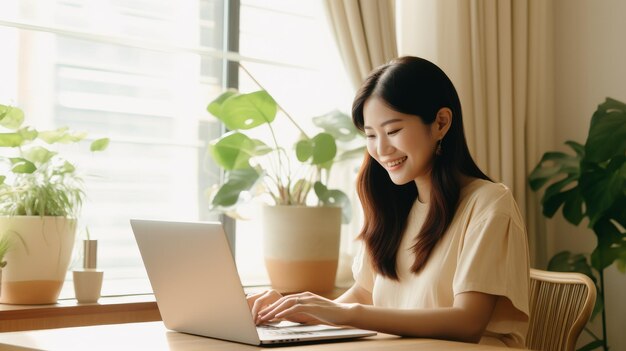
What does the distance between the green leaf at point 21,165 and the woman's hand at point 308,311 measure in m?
0.94

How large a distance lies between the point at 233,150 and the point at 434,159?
939 millimetres

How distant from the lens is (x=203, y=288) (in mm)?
1467

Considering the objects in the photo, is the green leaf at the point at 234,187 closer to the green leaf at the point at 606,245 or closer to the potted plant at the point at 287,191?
the potted plant at the point at 287,191

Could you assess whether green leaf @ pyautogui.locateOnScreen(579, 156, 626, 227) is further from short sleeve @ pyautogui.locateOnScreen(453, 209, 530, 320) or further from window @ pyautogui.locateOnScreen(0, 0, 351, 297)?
short sleeve @ pyautogui.locateOnScreen(453, 209, 530, 320)

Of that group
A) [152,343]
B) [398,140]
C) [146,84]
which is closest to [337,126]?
[146,84]

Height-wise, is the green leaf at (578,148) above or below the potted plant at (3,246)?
above

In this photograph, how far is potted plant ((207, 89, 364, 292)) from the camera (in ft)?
8.66

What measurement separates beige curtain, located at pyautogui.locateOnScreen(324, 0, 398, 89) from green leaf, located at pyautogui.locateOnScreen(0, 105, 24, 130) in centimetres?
121

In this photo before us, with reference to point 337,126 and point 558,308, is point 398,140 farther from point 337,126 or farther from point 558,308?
point 337,126

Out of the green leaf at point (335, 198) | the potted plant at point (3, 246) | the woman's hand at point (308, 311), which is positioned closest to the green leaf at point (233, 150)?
the green leaf at point (335, 198)

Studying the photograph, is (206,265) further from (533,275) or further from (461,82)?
(461,82)

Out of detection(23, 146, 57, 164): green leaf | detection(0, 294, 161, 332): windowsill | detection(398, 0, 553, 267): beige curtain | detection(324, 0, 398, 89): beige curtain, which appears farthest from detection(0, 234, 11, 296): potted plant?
detection(398, 0, 553, 267): beige curtain

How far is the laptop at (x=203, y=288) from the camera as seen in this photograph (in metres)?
1.38

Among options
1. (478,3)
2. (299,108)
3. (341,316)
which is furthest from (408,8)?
(341,316)
